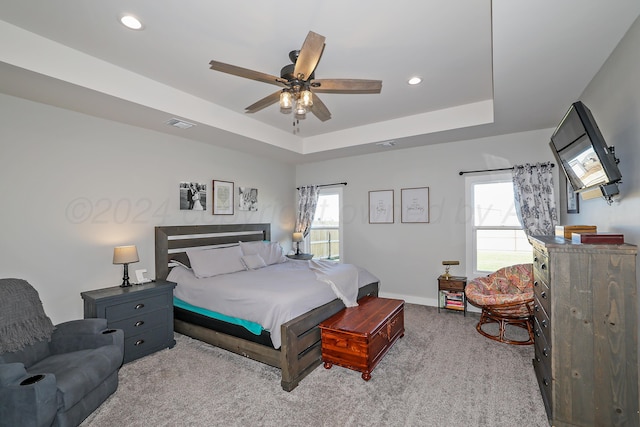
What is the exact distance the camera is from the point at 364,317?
3.14m

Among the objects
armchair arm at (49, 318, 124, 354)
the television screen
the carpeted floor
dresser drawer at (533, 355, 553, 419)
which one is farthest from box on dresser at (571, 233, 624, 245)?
armchair arm at (49, 318, 124, 354)

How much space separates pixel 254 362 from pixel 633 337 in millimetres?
2883

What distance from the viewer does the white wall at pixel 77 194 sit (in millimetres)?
2926

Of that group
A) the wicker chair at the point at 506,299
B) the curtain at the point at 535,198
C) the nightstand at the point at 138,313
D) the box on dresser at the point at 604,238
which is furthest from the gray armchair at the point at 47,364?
the curtain at the point at 535,198

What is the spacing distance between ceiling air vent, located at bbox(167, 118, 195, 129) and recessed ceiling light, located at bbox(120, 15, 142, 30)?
1.32 m

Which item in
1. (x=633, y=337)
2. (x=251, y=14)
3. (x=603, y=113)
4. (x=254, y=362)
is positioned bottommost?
(x=254, y=362)

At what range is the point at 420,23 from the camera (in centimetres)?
229

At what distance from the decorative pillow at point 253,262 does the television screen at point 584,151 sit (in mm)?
3665

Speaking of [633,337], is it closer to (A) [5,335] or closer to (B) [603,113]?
(B) [603,113]

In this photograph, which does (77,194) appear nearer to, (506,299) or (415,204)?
Answer: (415,204)

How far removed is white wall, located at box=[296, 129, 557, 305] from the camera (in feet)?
14.7

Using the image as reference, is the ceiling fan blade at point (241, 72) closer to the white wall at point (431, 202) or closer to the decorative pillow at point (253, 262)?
the decorative pillow at point (253, 262)

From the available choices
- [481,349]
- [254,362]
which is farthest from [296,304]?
[481,349]

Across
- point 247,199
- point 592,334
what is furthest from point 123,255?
point 592,334
